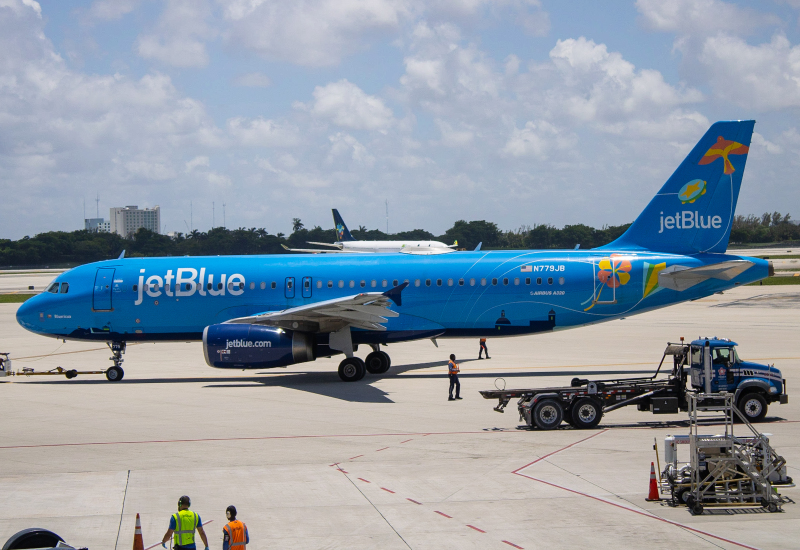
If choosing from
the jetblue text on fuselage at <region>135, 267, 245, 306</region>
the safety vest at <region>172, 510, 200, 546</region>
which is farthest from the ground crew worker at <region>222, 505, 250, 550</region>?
the jetblue text on fuselage at <region>135, 267, 245, 306</region>

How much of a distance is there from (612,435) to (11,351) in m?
32.5

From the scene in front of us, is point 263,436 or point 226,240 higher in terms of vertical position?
point 226,240

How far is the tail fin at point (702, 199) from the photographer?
94.7ft

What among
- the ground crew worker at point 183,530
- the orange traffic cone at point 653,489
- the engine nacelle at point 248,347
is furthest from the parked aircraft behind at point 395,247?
the ground crew worker at point 183,530

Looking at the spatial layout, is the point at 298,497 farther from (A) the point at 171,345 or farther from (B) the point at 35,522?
(A) the point at 171,345

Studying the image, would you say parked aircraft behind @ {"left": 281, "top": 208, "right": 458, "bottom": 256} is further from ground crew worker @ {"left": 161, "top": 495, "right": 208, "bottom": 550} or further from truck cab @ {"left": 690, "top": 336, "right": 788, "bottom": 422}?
ground crew worker @ {"left": 161, "top": 495, "right": 208, "bottom": 550}

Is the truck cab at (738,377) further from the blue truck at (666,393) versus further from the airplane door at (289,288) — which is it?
the airplane door at (289,288)

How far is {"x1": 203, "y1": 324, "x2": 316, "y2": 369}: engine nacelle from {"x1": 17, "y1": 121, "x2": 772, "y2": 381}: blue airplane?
1237 millimetres

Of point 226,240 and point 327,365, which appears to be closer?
point 327,365

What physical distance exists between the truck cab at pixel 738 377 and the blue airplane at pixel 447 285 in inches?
353

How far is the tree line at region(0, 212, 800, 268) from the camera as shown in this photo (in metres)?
138

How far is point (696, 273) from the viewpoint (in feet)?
91.6

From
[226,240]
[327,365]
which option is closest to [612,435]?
[327,365]

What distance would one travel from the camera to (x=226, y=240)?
140 m
